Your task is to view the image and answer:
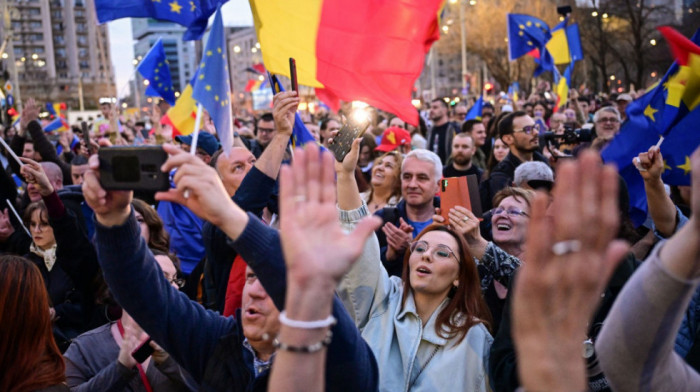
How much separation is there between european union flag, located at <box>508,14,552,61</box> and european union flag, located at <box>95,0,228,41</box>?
1069 centimetres

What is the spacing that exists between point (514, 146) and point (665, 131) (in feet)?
7.55

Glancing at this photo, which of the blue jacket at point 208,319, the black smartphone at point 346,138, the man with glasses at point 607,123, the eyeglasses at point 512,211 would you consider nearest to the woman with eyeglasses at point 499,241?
the eyeglasses at point 512,211

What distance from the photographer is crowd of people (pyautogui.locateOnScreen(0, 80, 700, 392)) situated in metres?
1.45

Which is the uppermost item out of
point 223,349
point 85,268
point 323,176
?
point 323,176

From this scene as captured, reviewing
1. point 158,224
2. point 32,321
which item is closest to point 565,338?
point 32,321

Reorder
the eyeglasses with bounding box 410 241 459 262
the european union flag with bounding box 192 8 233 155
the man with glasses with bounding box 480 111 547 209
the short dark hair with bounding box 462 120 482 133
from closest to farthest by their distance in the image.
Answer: the european union flag with bounding box 192 8 233 155
the eyeglasses with bounding box 410 241 459 262
the man with glasses with bounding box 480 111 547 209
the short dark hair with bounding box 462 120 482 133

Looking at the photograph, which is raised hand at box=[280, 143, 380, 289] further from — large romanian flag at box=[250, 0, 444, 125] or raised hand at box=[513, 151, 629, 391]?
large romanian flag at box=[250, 0, 444, 125]

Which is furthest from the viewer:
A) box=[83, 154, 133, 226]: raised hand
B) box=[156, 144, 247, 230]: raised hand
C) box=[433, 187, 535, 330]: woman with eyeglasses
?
box=[433, 187, 535, 330]: woman with eyeglasses

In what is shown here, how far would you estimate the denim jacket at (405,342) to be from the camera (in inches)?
121

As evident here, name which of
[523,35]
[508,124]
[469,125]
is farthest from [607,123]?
[523,35]

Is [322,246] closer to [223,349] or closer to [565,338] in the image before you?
[565,338]

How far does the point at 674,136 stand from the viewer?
13.8ft

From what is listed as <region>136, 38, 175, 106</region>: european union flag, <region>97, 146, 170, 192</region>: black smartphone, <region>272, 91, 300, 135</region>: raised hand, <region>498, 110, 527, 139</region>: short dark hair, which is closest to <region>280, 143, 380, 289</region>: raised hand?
<region>97, 146, 170, 192</region>: black smartphone

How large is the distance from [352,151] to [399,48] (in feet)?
2.35
